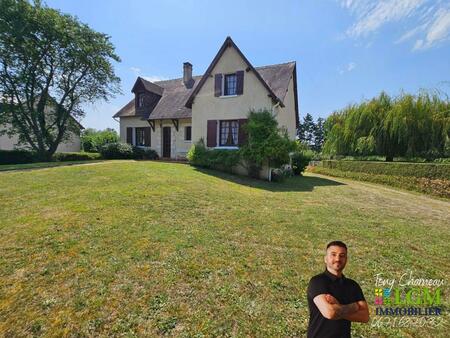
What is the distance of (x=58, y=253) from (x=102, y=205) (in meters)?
2.28

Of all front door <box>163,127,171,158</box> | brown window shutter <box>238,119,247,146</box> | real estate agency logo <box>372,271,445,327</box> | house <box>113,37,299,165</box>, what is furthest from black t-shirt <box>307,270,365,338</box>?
front door <box>163,127,171,158</box>

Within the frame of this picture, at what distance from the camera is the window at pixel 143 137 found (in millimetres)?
19403

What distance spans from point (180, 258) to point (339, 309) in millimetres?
2755

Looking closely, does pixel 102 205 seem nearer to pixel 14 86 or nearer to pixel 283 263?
pixel 283 263

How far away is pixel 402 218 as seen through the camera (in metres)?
6.98

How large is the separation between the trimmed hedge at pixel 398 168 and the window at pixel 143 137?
593 inches

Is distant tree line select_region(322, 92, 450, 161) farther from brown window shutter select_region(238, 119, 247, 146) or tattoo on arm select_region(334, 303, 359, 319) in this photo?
tattoo on arm select_region(334, 303, 359, 319)

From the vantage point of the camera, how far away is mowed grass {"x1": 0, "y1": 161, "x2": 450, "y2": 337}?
104 inches

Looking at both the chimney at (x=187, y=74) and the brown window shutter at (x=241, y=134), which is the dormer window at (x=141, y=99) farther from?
the brown window shutter at (x=241, y=134)

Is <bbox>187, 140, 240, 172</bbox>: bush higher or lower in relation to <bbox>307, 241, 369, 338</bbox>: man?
higher

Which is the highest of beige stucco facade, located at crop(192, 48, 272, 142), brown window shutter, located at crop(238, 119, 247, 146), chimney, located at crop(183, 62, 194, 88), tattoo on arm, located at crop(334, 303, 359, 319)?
chimney, located at crop(183, 62, 194, 88)

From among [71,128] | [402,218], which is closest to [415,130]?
[402,218]

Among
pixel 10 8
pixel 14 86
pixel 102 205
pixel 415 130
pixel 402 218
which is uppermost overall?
pixel 10 8

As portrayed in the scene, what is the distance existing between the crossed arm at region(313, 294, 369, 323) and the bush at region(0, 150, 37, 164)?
71.2ft
